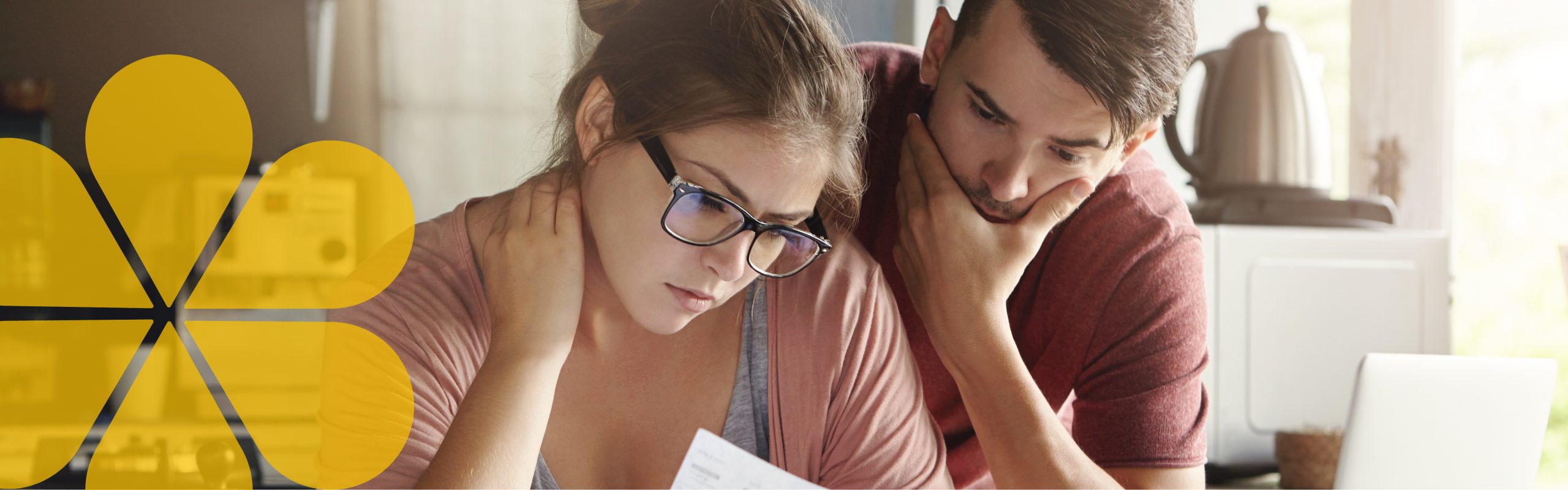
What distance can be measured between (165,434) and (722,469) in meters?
0.45

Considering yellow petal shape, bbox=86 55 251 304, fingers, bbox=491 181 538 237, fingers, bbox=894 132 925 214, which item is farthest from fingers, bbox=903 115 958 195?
yellow petal shape, bbox=86 55 251 304

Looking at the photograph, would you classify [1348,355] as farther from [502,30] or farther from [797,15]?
[502,30]

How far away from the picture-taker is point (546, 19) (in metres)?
0.84

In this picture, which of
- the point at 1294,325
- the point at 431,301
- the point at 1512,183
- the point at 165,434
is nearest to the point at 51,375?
the point at 165,434

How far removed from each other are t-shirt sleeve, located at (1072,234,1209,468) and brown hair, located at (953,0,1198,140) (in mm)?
178

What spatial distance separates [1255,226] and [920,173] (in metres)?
0.53

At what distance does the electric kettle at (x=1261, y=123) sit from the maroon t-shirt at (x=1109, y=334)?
25cm

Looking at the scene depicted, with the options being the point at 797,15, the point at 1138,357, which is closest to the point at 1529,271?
the point at 1138,357

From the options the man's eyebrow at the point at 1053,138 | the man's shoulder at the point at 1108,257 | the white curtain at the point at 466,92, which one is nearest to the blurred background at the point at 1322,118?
the white curtain at the point at 466,92

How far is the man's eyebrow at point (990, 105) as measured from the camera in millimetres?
871

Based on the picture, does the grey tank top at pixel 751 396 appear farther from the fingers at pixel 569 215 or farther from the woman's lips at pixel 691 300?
the fingers at pixel 569 215

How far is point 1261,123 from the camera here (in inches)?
49.3

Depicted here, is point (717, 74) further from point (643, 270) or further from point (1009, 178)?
point (1009, 178)

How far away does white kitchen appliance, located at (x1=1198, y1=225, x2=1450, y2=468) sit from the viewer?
119 cm
